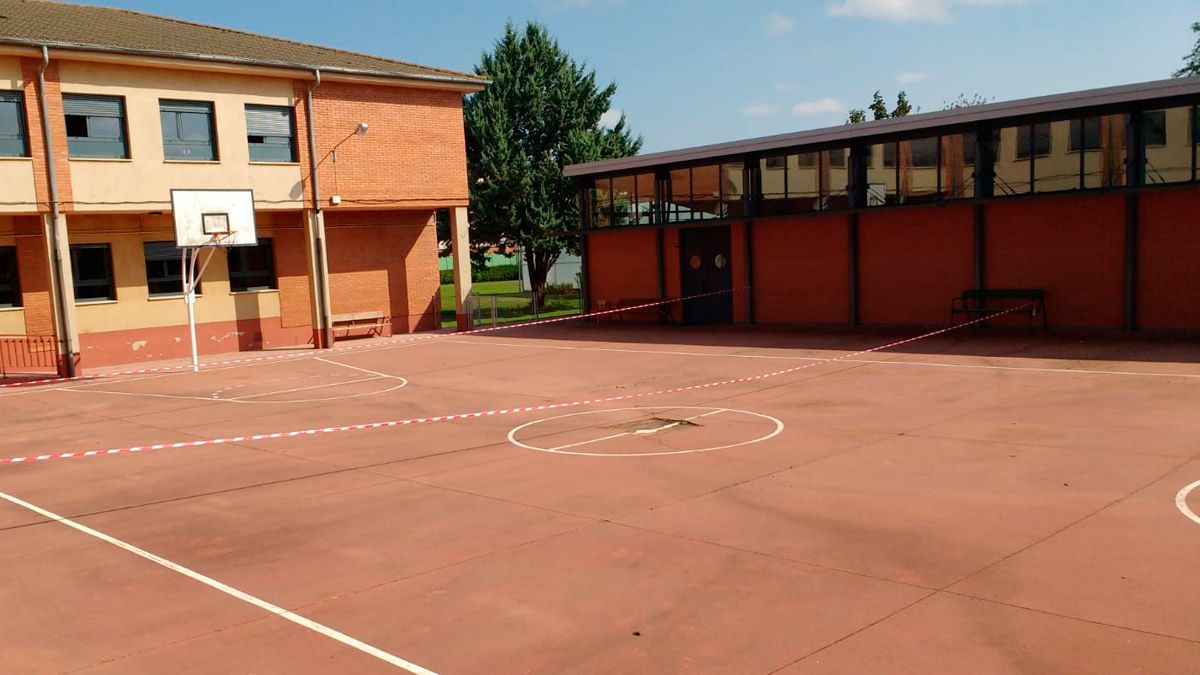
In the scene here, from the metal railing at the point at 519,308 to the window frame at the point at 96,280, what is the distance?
38.9 feet

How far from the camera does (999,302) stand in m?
22.2

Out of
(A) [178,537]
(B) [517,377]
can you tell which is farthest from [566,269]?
(A) [178,537]

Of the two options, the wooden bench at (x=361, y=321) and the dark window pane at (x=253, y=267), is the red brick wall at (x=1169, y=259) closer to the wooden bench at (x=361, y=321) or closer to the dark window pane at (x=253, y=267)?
the wooden bench at (x=361, y=321)

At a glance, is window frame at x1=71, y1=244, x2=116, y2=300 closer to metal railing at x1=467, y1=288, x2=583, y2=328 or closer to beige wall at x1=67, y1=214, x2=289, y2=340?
beige wall at x1=67, y1=214, x2=289, y2=340

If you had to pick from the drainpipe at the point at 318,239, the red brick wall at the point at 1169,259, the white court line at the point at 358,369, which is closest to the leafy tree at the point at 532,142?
the drainpipe at the point at 318,239

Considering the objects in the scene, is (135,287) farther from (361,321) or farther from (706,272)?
(706,272)

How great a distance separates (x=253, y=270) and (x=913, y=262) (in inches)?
731

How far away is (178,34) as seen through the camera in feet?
87.0

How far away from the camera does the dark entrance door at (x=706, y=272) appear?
92.4ft

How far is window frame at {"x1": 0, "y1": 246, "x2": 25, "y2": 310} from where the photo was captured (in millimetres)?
23984

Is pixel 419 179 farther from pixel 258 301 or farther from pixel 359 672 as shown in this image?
pixel 359 672

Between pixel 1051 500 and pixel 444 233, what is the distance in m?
35.2

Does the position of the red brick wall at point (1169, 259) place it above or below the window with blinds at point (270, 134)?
below

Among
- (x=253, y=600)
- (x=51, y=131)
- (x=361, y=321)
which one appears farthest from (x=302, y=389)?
(x=253, y=600)
